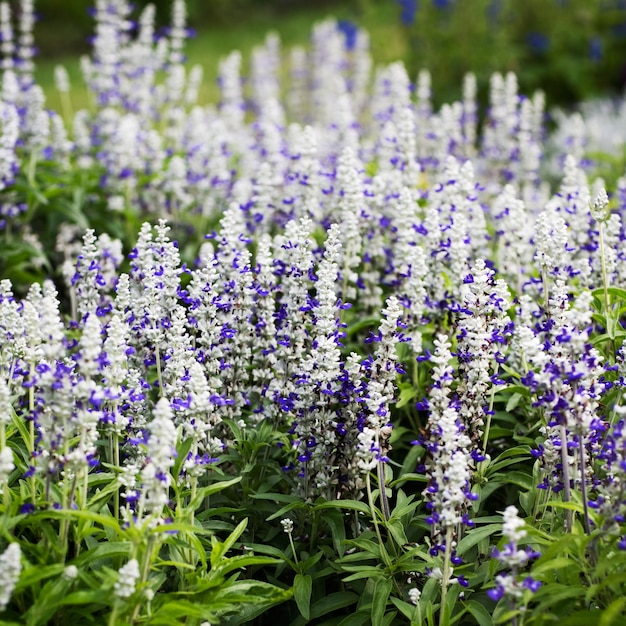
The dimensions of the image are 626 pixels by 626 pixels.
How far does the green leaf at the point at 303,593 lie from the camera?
4242 mm

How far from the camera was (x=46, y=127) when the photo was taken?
7.72m

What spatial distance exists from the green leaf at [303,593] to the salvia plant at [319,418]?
0.7 inches

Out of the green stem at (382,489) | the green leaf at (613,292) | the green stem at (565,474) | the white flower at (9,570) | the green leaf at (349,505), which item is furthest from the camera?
the green leaf at (613,292)

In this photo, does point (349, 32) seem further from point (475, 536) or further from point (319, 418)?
point (475, 536)

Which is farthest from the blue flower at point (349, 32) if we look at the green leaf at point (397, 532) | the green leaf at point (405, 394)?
the green leaf at point (397, 532)

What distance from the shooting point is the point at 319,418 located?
A: 4633 millimetres

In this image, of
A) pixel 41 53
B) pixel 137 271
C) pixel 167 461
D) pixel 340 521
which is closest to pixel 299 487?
pixel 340 521

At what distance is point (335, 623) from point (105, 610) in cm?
126

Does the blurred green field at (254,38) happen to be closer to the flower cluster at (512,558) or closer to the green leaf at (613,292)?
the green leaf at (613,292)

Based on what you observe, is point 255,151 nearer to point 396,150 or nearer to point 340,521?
point 396,150

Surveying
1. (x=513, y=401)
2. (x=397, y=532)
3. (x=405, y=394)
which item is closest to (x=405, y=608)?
(x=397, y=532)

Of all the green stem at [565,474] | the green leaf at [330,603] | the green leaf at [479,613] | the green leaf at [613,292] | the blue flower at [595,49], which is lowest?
the green leaf at [330,603]

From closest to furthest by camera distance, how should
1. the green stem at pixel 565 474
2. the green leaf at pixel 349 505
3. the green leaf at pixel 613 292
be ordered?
the green stem at pixel 565 474, the green leaf at pixel 349 505, the green leaf at pixel 613 292

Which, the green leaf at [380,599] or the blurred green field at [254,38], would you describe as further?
the blurred green field at [254,38]
